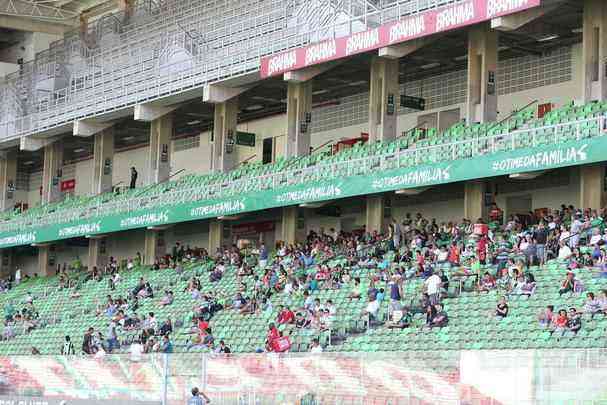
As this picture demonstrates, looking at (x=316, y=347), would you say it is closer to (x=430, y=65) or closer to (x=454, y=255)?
(x=454, y=255)

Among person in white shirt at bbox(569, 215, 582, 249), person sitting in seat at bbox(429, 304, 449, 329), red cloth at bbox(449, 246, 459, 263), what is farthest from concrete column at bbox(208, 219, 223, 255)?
person in white shirt at bbox(569, 215, 582, 249)

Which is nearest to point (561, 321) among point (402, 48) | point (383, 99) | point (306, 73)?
point (402, 48)

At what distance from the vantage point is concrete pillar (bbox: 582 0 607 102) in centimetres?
2895

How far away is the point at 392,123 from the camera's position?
1383 inches

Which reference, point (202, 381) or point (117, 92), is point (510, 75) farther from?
point (202, 381)

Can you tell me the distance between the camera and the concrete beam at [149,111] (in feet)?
141

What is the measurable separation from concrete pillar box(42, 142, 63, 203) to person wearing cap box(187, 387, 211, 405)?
1385 inches

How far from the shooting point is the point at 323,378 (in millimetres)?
16562

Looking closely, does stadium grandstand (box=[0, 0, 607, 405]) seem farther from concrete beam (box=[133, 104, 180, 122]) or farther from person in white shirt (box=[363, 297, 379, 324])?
person in white shirt (box=[363, 297, 379, 324])

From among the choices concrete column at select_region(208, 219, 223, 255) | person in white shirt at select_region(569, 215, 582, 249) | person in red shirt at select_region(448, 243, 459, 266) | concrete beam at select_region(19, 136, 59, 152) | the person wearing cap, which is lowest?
the person wearing cap

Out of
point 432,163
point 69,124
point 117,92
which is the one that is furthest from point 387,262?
point 69,124

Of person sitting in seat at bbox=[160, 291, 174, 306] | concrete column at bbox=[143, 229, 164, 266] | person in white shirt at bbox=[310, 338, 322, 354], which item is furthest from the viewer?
concrete column at bbox=[143, 229, 164, 266]

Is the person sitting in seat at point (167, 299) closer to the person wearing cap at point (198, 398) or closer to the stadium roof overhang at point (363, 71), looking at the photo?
the stadium roof overhang at point (363, 71)

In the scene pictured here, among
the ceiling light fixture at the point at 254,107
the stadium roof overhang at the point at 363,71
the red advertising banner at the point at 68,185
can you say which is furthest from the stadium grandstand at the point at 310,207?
the red advertising banner at the point at 68,185
